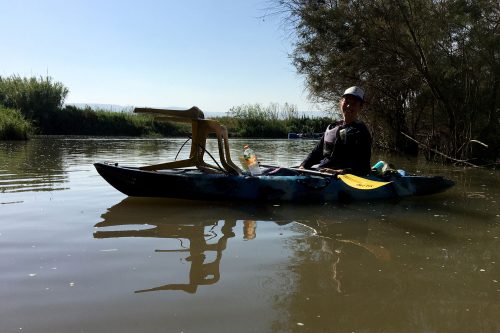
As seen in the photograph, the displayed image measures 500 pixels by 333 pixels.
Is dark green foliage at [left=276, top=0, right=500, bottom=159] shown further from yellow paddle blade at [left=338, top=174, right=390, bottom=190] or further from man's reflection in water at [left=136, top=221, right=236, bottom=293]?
man's reflection in water at [left=136, top=221, right=236, bottom=293]

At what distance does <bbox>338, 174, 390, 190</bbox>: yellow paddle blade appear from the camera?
5723mm

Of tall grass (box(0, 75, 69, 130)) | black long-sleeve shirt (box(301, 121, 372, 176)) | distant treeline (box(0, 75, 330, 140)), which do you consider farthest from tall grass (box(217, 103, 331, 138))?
→ black long-sleeve shirt (box(301, 121, 372, 176))

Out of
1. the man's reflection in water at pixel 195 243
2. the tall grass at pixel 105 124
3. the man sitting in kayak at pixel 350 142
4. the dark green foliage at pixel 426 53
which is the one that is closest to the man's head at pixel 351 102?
the man sitting in kayak at pixel 350 142

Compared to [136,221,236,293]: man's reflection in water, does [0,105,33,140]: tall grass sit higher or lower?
higher

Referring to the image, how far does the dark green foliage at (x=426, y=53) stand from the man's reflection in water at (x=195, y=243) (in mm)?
8518

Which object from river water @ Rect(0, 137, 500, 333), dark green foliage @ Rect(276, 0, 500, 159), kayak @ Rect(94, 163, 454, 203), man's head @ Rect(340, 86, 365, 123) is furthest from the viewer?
dark green foliage @ Rect(276, 0, 500, 159)

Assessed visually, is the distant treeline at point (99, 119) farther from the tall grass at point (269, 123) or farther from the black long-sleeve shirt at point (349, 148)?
the black long-sleeve shirt at point (349, 148)

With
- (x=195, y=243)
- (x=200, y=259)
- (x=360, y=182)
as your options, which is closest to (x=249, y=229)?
(x=195, y=243)

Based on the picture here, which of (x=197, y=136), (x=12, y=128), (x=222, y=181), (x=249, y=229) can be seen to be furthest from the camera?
(x=12, y=128)

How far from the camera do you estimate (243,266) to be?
11.9 ft

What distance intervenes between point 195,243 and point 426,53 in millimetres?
9770

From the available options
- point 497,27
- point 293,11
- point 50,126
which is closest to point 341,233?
point 497,27

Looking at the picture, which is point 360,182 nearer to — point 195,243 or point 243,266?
point 195,243

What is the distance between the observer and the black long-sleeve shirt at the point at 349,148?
652 cm
